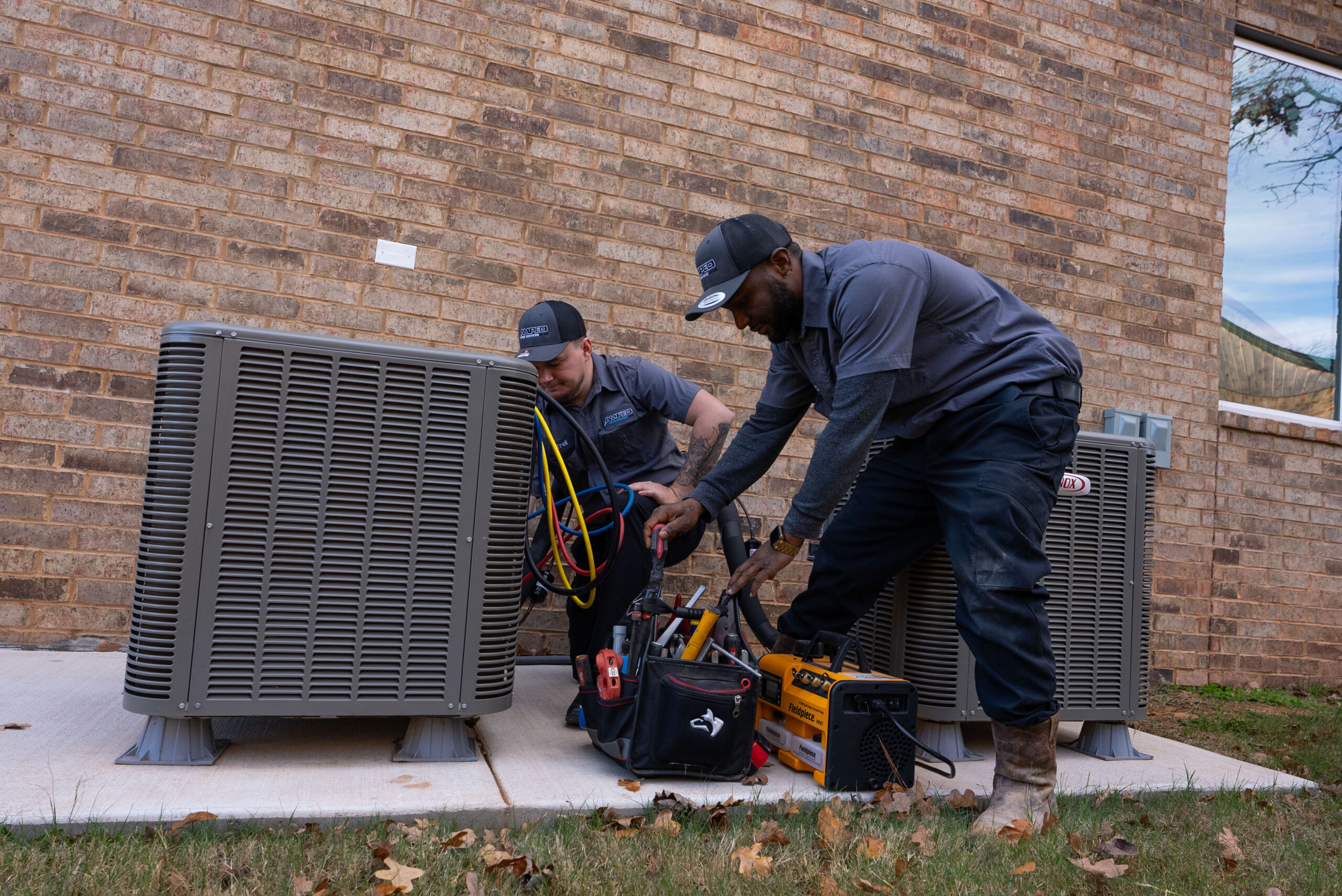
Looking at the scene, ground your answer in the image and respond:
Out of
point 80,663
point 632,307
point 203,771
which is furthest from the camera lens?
point 632,307

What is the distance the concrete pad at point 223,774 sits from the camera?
2.01 metres

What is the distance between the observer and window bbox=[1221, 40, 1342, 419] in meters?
6.05

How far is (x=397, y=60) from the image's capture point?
4.13 metres

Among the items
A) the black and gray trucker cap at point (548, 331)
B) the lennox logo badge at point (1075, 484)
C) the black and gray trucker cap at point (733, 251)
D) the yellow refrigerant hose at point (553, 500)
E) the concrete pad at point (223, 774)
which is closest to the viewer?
the concrete pad at point (223, 774)

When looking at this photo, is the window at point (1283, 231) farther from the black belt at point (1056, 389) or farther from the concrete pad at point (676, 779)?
the black belt at point (1056, 389)

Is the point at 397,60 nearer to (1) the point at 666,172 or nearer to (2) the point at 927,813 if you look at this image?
(1) the point at 666,172

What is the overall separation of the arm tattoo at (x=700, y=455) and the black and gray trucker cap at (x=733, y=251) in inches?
38.3

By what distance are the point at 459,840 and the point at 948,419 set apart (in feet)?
5.43

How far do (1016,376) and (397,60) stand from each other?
3163mm

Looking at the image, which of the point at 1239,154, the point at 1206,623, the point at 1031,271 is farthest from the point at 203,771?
the point at 1239,154

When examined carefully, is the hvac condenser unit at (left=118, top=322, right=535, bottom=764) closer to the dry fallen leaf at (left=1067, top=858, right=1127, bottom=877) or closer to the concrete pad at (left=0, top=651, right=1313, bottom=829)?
the concrete pad at (left=0, top=651, right=1313, bottom=829)

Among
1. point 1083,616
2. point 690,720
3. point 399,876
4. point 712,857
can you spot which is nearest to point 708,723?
point 690,720

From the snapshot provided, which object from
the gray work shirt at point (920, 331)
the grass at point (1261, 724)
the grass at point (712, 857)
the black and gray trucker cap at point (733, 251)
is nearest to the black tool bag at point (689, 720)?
the grass at point (712, 857)

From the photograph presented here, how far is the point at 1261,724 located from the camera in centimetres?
429
